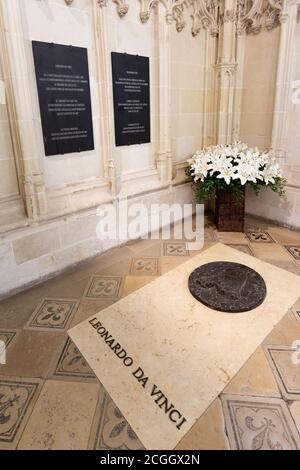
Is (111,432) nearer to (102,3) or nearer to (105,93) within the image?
(105,93)

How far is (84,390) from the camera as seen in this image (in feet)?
4.57

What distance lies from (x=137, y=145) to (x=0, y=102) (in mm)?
1295

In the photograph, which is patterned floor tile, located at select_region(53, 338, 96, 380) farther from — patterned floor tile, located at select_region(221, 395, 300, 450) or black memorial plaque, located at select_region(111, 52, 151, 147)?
black memorial plaque, located at select_region(111, 52, 151, 147)

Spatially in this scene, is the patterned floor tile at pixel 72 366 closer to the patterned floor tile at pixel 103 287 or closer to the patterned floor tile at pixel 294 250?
the patterned floor tile at pixel 103 287

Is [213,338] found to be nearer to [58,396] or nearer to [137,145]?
[58,396]

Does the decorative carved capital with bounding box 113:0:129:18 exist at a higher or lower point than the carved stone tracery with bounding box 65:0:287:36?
lower

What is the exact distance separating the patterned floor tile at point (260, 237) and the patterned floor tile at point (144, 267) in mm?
1097

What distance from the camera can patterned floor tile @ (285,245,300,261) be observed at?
2.63 meters

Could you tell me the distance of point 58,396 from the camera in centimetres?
137

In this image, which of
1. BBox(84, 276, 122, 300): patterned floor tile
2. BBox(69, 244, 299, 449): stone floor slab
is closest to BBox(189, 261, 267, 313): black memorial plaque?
BBox(69, 244, 299, 449): stone floor slab

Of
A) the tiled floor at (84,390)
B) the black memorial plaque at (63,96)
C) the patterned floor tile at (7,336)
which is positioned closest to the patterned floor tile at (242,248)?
the tiled floor at (84,390)

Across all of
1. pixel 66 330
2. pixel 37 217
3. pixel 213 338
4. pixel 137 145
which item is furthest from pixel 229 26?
pixel 66 330

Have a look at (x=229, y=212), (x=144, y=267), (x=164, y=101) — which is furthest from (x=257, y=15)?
(x=144, y=267)

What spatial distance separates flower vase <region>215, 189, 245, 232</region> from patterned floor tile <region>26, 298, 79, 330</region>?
182 centimetres
